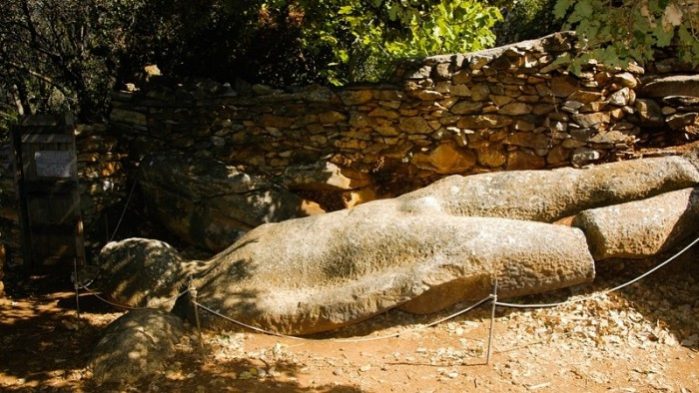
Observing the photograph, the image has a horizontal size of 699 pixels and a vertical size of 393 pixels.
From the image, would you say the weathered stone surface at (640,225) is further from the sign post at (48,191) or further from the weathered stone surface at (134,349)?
the sign post at (48,191)

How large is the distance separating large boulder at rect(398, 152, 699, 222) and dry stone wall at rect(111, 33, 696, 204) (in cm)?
143

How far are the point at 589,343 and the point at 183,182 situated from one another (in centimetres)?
481

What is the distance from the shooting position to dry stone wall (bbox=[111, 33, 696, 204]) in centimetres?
648

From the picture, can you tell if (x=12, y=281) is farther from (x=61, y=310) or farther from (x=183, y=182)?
(x=183, y=182)

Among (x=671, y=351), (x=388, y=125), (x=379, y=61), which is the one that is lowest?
(x=671, y=351)

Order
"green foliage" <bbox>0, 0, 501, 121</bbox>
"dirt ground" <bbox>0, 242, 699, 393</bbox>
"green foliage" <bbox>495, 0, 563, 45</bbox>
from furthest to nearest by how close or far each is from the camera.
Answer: "green foliage" <bbox>495, 0, 563, 45</bbox> → "green foliage" <bbox>0, 0, 501, 121</bbox> → "dirt ground" <bbox>0, 242, 699, 393</bbox>

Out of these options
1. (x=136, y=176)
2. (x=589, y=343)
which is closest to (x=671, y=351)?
(x=589, y=343)

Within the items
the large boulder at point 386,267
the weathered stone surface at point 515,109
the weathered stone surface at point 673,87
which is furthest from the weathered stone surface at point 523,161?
the large boulder at point 386,267

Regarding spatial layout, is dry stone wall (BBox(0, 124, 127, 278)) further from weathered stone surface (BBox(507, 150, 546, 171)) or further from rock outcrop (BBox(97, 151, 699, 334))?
weathered stone surface (BBox(507, 150, 546, 171))

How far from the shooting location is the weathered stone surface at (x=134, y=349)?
4.23 metres

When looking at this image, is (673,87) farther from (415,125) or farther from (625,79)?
(415,125)

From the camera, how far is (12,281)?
652 cm

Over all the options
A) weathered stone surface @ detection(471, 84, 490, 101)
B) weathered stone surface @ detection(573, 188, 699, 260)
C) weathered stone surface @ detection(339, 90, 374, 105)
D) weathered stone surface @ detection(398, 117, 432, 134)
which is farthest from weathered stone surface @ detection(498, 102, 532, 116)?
weathered stone surface @ detection(573, 188, 699, 260)

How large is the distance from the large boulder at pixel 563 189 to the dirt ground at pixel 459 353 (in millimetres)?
616
